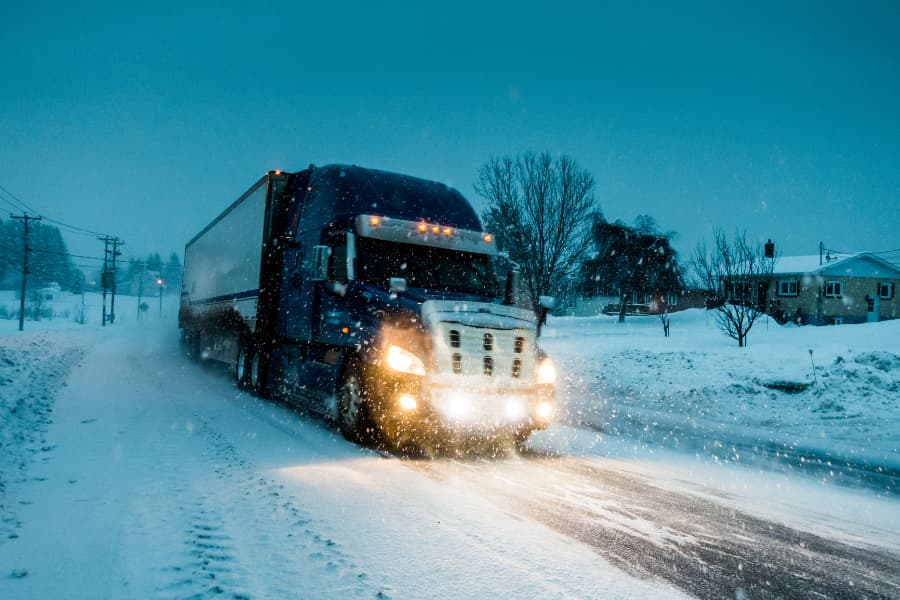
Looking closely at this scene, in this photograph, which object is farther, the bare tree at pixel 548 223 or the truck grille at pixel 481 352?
the bare tree at pixel 548 223

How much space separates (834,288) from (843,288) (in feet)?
2.28

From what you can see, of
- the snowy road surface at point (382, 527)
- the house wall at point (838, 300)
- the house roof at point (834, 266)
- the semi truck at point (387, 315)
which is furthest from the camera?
the house roof at point (834, 266)

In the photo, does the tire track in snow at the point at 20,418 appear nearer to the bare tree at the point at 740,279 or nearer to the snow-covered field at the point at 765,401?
the snow-covered field at the point at 765,401

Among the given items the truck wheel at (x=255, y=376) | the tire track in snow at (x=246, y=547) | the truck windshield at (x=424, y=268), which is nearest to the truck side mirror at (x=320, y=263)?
the truck windshield at (x=424, y=268)

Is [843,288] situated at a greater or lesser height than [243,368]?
greater

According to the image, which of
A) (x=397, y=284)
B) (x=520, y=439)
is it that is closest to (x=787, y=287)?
(x=520, y=439)

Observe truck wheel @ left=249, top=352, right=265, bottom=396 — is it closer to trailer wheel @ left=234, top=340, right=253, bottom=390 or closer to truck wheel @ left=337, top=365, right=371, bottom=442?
trailer wheel @ left=234, top=340, right=253, bottom=390

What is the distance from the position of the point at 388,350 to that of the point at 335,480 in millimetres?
1788

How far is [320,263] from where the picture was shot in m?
8.75

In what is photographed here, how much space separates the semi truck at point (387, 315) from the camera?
719 centimetres

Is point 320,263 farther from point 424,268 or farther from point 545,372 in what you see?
point 545,372

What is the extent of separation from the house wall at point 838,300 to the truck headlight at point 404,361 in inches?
1786

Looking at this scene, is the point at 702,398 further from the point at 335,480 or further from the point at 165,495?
the point at 165,495

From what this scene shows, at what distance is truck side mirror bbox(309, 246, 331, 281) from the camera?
8633mm
